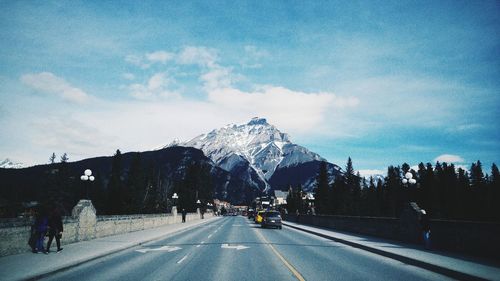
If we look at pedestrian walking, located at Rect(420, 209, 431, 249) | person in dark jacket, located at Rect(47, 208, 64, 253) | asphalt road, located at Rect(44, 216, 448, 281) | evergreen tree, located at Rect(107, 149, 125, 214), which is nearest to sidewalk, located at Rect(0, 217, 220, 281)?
asphalt road, located at Rect(44, 216, 448, 281)

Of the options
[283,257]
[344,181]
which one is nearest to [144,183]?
[344,181]

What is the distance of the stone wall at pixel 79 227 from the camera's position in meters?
12.9

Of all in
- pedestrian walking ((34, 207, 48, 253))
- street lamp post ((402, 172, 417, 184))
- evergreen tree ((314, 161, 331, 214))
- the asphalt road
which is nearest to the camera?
the asphalt road

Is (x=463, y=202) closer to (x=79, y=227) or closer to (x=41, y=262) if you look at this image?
(x=79, y=227)

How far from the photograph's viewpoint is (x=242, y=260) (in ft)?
41.8

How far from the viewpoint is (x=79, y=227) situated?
724 inches

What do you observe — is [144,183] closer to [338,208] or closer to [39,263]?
[338,208]

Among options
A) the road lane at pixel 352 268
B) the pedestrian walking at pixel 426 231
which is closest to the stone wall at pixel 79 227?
the road lane at pixel 352 268

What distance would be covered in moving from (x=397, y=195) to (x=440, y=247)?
355ft

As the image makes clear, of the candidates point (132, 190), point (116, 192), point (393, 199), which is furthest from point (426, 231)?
point (393, 199)

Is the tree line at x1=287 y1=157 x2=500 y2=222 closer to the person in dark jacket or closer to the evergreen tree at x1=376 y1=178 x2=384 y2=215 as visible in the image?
the evergreen tree at x1=376 y1=178 x2=384 y2=215

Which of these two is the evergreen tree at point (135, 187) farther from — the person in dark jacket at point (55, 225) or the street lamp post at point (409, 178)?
the street lamp post at point (409, 178)

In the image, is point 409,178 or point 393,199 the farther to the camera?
point 393,199

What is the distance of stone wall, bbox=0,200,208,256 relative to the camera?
42.3ft
